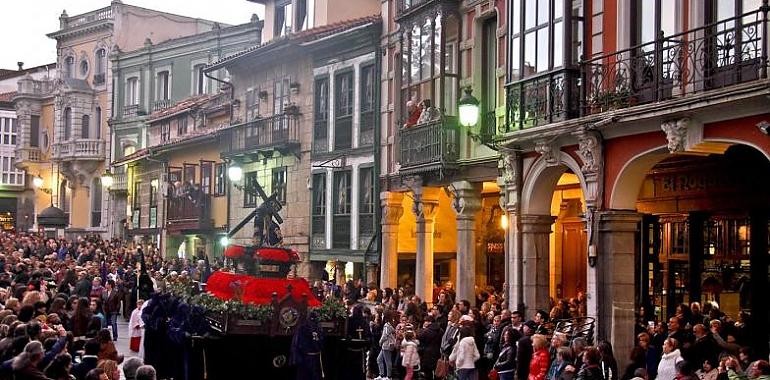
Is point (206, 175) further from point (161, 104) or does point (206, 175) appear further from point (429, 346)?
point (429, 346)

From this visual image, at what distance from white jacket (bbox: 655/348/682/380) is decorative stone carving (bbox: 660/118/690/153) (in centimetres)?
379

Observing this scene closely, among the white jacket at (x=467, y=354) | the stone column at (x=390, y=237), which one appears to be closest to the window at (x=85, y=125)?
the stone column at (x=390, y=237)

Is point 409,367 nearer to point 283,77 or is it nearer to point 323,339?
point 323,339

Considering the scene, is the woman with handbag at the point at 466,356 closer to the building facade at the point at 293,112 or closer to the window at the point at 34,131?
the building facade at the point at 293,112

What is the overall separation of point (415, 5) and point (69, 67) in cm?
3718

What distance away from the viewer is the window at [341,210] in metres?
32.5

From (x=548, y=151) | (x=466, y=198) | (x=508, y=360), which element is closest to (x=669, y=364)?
(x=508, y=360)

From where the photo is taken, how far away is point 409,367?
18.6 meters

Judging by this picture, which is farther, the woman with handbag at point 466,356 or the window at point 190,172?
the window at point 190,172

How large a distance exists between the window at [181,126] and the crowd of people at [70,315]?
24.8 ft

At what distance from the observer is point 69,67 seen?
59219 millimetres

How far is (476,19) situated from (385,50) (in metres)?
5.57

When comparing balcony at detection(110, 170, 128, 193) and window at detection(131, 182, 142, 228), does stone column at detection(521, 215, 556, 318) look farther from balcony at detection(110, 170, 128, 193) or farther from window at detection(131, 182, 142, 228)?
balcony at detection(110, 170, 128, 193)

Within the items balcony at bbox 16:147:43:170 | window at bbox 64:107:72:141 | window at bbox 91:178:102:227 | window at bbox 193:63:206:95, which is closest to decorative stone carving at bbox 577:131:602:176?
window at bbox 193:63:206:95
